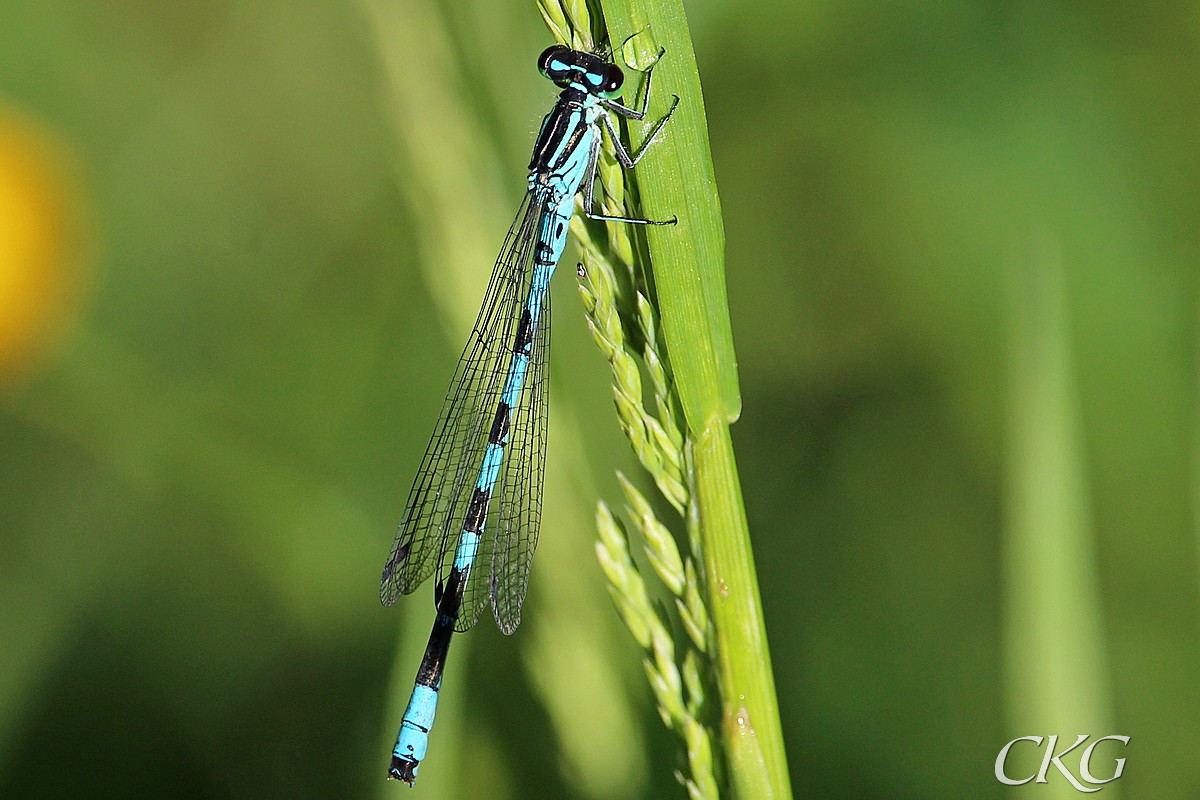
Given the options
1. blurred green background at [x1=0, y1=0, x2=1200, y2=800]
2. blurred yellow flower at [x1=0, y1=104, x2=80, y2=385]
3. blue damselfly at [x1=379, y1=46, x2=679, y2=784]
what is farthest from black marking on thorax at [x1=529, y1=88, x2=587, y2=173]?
blurred yellow flower at [x1=0, y1=104, x2=80, y2=385]

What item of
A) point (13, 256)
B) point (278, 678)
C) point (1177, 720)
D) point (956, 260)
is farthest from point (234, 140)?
point (1177, 720)

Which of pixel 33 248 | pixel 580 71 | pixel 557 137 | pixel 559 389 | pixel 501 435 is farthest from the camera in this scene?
pixel 33 248

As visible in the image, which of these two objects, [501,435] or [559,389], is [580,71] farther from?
[501,435]

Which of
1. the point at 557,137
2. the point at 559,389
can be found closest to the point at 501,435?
the point at 559,389

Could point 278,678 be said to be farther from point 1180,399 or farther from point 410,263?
point 1180,399

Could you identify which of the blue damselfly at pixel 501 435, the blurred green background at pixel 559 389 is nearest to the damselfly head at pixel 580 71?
the blue damselfly at pixel 501 435

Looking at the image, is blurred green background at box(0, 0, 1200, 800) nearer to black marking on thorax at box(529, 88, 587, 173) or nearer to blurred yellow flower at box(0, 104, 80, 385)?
blurred yellow flower at box(0, 104, 80, 385)

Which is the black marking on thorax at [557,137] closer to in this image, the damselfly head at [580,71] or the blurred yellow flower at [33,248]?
the damselfly head at [580,71]
